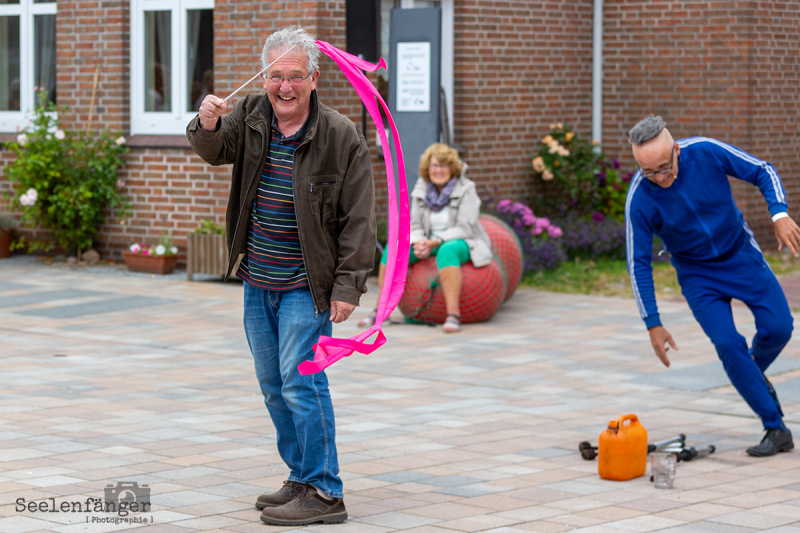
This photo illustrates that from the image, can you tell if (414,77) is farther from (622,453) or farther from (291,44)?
(291,44)

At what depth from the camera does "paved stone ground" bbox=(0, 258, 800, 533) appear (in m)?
4.87

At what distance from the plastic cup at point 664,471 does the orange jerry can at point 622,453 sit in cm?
13

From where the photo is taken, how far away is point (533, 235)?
42.1 feet

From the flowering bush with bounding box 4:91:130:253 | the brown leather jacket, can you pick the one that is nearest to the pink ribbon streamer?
the brown leather jacket

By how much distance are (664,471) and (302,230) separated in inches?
80.2

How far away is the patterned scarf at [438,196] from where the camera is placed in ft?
32.1

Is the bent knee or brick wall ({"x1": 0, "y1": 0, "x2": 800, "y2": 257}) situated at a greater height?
brick wall ({"x1": 0, "y1": 0, "x2": 800, "y2": 257})

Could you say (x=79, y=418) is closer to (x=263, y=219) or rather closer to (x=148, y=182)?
(x=263, y=219)

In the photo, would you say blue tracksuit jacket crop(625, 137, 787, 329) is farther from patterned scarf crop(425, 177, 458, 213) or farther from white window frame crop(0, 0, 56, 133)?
white window frame crop(0, 0, 56, 133)

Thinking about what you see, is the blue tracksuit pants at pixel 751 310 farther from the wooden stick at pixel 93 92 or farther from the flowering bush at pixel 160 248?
the wooden stick at pixel 93 92

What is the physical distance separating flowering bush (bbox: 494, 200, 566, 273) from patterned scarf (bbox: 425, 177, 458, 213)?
268 cm

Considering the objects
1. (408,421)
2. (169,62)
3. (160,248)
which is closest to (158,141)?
(169,62)

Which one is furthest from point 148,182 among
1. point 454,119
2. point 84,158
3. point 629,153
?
point 629,153

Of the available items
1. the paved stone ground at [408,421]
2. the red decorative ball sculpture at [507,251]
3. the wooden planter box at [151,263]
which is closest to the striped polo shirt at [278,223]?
the paved stone ground at [408,421]
